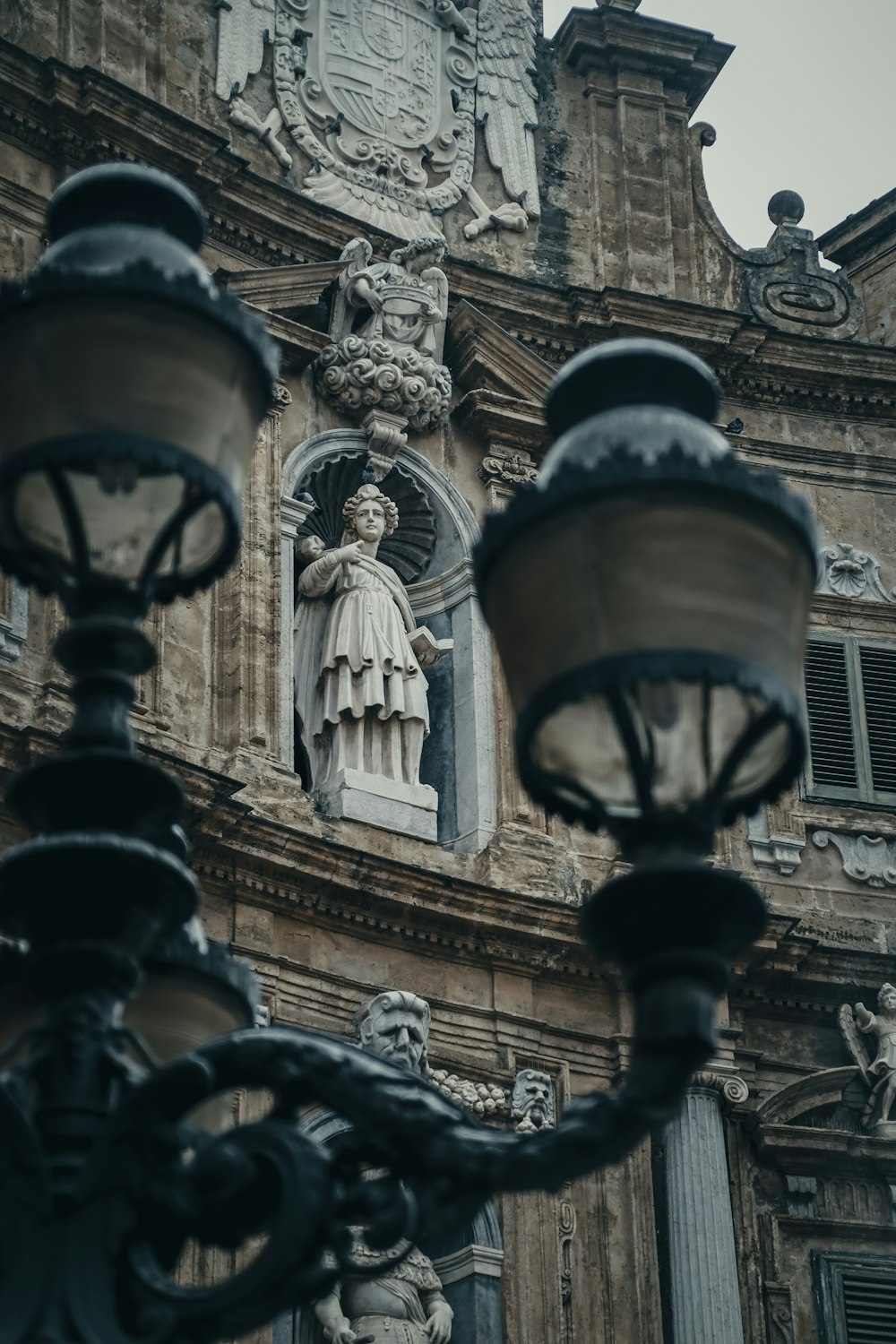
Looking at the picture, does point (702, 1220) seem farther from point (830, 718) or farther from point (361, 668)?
point (830, 718)

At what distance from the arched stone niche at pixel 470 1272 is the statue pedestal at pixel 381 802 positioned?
1630 millimetres

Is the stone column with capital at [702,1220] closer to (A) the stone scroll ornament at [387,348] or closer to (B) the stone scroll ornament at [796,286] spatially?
(A) the stone scroll ornament at [387,348]

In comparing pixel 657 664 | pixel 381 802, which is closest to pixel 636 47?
pixel 381 802

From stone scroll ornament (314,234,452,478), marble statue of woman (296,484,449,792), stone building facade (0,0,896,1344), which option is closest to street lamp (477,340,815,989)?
stone building facade (0,0,896,1344)

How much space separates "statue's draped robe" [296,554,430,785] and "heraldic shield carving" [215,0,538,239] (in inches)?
97.7

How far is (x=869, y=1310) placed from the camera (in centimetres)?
1344

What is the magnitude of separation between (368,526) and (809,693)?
3.00m

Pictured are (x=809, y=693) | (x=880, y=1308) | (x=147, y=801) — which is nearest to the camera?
(x=147, y=801)

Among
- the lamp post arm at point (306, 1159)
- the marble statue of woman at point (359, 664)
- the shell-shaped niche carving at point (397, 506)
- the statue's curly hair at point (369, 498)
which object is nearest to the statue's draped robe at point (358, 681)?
the marble statue of woman at point (359, 664)

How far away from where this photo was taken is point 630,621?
12.1 feet

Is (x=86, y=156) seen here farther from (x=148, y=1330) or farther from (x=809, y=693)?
(x=148, y=1330)

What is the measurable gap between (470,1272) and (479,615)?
3397 mm

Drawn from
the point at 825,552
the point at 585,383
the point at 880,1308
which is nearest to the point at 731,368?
the point at 825,552

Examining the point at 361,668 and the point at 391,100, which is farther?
the point at 391,100
